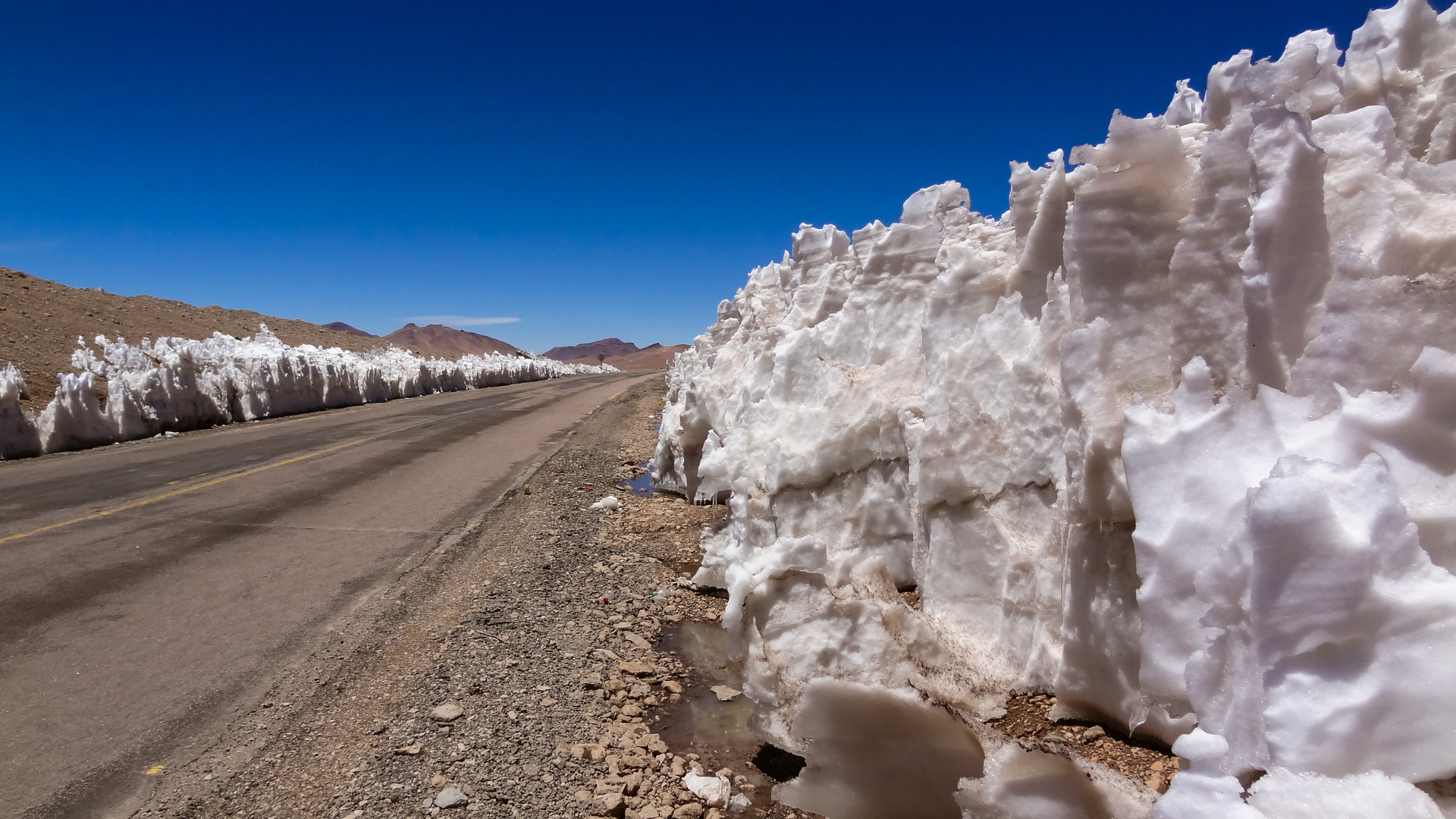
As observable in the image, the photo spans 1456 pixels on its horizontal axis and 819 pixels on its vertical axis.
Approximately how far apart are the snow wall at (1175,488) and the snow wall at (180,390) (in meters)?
14.9

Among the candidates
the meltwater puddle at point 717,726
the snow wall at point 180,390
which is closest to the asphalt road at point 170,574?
the snow wall at point 180,390

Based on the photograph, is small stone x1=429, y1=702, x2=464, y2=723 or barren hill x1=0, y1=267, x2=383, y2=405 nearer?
small stone x1=429, y1=702, x2=464, y2=723

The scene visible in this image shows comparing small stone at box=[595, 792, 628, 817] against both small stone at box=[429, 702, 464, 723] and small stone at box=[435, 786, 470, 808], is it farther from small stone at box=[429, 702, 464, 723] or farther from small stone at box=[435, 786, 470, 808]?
small stone at box=[429, 702, 464, 723]

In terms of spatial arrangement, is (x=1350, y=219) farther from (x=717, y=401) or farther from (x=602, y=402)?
(x=602, y=402)

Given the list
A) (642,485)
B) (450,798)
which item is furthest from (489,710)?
(642,485)

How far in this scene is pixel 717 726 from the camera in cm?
375

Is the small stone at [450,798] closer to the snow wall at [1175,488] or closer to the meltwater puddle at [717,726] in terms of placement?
the meltwater puddle at [717,726]

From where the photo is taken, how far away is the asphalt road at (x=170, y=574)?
3605 mm

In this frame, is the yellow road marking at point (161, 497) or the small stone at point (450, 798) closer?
the small stone at point (450, 798)

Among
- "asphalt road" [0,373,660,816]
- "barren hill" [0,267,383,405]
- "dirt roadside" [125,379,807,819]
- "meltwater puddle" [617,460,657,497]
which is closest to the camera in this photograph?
"dirt roadside" [125,379,807,819]

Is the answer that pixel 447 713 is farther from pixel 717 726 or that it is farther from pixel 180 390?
pixel 180 390

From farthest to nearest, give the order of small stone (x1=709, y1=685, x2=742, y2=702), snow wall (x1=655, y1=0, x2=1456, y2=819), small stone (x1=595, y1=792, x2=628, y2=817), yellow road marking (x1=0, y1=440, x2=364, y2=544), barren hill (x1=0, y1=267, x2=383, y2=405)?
barren hill (x1=0, y1=267, x2=383, y2=405) < yellow road marking (x1=0, y1=440, x2=364, y2=544) < small stone (x1=709, y1=685, x2=742, y2=702) < small stone (x1=595, y1=792, x2=628, y2=817) < snow wall (x1=655, y1=0, x2=1456, y2=819)

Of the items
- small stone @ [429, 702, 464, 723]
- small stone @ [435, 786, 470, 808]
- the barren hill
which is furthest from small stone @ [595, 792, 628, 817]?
the barren hill

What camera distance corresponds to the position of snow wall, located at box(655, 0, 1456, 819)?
5.39 ft
